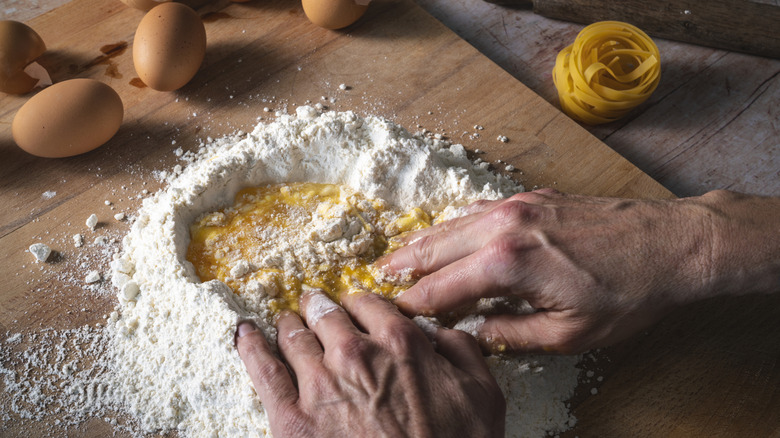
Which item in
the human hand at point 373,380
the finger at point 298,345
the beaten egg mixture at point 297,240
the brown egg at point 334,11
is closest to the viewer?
the human hand at point 373,380

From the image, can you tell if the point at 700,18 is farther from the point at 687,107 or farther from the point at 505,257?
the point at 505,257

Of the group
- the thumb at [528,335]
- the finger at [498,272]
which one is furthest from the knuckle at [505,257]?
the thumb at [528,335]

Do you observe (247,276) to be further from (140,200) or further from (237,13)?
(237,13)

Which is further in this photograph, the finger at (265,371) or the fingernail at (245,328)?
the fingernail at (245,328)

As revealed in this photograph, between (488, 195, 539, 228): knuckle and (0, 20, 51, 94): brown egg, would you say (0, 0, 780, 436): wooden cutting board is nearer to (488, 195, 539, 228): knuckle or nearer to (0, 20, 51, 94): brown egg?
(0, 20, 51, 94): brown egg

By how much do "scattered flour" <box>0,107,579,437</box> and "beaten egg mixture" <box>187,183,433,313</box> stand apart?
4 centimetres

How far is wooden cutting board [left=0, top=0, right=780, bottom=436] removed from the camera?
1.51 m

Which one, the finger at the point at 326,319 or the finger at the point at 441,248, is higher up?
the finger at the point at 441,248

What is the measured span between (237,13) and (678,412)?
1.98m

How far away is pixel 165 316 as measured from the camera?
1.48 m

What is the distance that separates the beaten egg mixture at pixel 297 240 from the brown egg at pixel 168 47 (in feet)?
1.73

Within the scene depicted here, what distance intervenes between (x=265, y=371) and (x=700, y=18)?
202 centimetres

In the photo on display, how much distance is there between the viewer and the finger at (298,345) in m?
1.27

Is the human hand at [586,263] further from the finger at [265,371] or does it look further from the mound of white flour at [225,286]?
the finger at [265,371]
